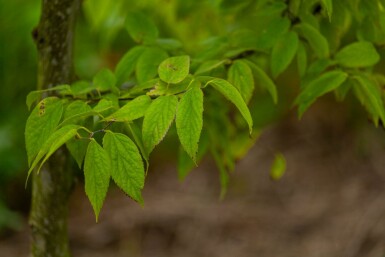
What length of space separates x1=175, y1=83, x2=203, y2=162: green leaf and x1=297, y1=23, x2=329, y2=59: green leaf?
1.34 ft

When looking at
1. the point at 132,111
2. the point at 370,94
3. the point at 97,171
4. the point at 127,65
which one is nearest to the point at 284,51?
the point at 370,94

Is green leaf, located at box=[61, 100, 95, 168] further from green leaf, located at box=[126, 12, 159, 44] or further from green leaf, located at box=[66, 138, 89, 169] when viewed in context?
green leaf, located at box=[126, 12, 159, 44]

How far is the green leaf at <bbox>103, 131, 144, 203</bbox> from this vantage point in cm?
98

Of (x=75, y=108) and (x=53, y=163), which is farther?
(x=53, y=163)

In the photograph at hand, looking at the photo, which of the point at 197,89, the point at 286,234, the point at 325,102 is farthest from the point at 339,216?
the point at 197,89

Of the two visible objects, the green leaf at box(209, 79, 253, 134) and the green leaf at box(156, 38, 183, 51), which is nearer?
the green leaf at box(209, 79, 253, 134)

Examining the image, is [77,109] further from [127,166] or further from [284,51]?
[284,51]

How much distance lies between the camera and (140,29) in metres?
1.47

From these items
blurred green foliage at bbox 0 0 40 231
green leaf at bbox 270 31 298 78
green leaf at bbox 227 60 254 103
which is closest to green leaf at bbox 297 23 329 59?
green leaf at bbox 270 31 298 78

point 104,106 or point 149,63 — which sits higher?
point 104,106

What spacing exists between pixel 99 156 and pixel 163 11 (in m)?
1.49

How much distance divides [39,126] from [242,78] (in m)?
0.39

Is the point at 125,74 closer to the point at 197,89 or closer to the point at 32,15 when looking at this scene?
the point at 197,89

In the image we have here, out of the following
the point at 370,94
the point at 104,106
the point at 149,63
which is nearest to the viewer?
the point at 104,106
